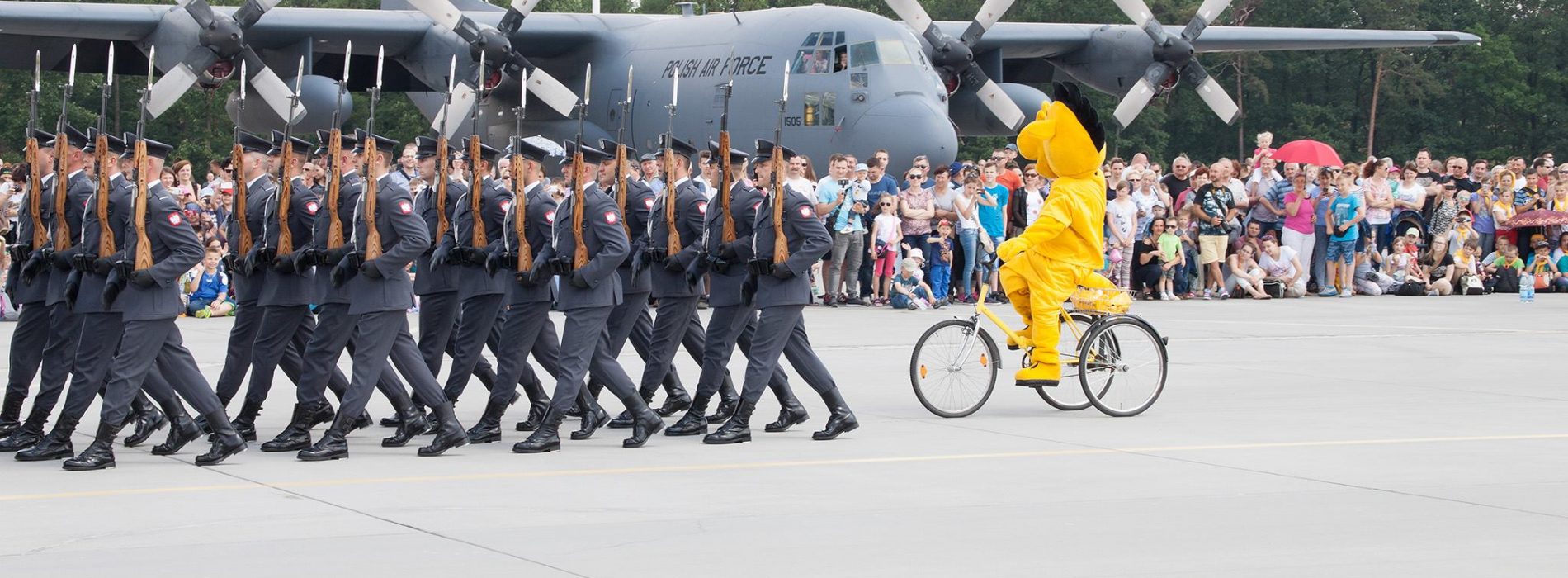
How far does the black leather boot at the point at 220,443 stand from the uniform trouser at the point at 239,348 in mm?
994

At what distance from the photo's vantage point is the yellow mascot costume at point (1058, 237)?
35.9ft

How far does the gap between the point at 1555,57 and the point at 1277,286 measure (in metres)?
45.9

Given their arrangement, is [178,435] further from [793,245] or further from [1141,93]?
[1141,93]

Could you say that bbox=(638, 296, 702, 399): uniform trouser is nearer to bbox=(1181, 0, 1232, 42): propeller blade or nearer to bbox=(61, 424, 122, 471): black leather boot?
bbox=(61, 424, 122, 471): black leather boot

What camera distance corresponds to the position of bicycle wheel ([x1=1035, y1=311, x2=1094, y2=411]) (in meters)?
11.2

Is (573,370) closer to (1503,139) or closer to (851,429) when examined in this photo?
(851,429)

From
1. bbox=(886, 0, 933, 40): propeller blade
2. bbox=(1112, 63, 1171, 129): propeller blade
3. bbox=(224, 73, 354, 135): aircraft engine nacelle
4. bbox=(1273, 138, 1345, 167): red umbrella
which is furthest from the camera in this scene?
bbox=(1273, 138, 1345, 167): red umbrella

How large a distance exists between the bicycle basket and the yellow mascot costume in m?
0.06

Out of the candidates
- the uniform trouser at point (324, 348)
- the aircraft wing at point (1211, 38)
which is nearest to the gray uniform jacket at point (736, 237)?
the uniform trouser at point (324, 348)

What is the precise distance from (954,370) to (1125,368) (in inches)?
41.1

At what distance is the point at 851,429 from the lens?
10.1 meters

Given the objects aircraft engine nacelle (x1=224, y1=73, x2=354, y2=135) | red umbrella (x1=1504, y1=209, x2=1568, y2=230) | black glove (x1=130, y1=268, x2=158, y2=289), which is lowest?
black glove (x1=130, y1=268, x2=158, y2=289)

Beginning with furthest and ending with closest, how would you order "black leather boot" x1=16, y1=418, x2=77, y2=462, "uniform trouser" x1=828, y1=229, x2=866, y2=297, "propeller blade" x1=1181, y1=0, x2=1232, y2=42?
"propeller blade" x1=1181, y1=0, x2=1232, y2=42, "uniform trouser" x1=828, y1=229, x2=866, y2=297, "black leather boot" x1=16, y1=418, x2=77, y2=462

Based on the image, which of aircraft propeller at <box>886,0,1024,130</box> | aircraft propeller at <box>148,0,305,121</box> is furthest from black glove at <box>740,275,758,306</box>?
aircraft propeller at <box>886,0,1024,130</box>
